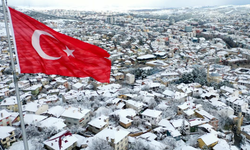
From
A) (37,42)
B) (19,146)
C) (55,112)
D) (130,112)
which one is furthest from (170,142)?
(37,42)

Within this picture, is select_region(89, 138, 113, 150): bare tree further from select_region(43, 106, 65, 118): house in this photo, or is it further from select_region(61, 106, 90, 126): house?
select_region(43, 106, 65, 118): house

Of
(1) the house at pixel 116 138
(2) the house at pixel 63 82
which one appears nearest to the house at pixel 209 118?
(1) the house at pixel 116 138

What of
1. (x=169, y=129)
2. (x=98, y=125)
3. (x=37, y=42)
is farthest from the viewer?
(x=169, y=129)

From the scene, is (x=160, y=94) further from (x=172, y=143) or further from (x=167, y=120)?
(x=172, y=143)

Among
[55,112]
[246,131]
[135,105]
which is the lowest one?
[246,131]

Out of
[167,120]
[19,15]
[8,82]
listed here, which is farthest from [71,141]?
[8,82]

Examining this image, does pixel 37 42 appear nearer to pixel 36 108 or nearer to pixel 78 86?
pixel 36 108
